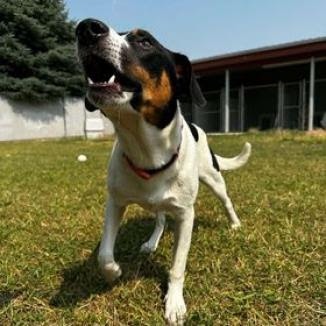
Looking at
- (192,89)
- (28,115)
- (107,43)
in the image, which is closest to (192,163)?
(192,89)

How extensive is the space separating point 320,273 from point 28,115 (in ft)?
80.5

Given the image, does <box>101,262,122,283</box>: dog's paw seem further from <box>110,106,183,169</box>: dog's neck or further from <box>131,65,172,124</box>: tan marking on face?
<box>131,65,172,124</box>: tan marking on face

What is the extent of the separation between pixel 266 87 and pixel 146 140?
890 inches

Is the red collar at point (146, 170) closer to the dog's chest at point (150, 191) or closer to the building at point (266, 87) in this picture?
the dog's chest at point (150, 191)

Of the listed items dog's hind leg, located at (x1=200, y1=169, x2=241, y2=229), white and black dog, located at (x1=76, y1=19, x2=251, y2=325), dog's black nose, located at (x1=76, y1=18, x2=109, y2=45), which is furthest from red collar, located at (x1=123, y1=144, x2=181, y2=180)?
dog's hind leg, located at (x1=200, y1=169, x2=241, y2=229)

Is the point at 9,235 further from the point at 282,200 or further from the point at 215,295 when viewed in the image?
the point at 282,200

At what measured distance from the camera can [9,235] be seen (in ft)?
13.4

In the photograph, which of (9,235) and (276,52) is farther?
(276,52)

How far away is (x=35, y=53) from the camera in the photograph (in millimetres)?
26734

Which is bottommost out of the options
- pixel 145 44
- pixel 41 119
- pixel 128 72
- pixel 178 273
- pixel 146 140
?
pixel 41 119

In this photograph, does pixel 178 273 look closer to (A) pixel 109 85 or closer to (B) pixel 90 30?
(A) pixel 109 85

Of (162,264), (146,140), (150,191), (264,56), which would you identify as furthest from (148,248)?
(264,56)

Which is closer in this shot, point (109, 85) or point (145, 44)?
point (109, 85)


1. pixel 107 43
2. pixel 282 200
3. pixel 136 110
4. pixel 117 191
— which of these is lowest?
pixel 282 200
